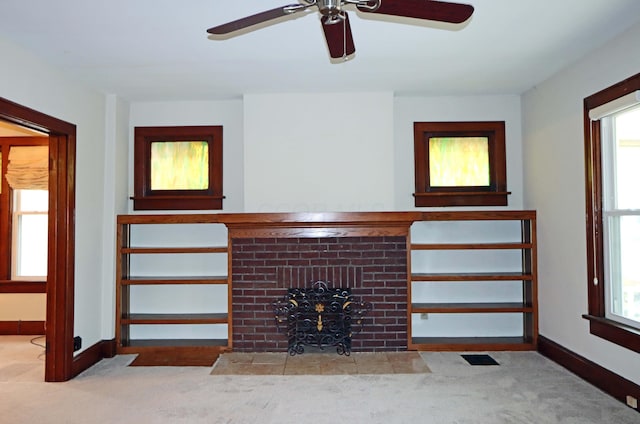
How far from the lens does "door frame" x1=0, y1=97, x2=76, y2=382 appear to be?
363 cm

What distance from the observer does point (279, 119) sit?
14.4ft

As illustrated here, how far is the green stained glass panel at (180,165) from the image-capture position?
469 cm

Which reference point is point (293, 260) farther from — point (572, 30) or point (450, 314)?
point (572, 30)

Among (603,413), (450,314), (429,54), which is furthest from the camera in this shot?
(450,314)

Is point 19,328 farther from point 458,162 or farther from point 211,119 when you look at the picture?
point 458,162

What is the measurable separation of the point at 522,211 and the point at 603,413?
1905 millimetres

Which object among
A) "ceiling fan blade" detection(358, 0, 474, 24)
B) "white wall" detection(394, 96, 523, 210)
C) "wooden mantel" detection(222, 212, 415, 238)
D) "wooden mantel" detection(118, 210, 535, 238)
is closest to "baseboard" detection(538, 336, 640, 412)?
"wooden mantel" detection(118, 210, 535, 238)

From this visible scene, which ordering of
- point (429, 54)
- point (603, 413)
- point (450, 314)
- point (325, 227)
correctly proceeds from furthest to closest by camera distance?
point (450, 314), point (325, 227), point (429, 54), point (603, 413)

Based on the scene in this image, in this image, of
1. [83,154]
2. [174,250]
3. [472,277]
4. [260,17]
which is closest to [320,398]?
[472,277]

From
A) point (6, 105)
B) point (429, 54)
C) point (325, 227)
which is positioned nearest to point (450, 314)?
point (325, 227)

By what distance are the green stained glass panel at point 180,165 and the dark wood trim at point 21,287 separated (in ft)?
6.53

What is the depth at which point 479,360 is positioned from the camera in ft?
13.3

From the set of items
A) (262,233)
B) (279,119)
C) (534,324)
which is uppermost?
(279,119)

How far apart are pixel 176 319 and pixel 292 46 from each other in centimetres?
275
